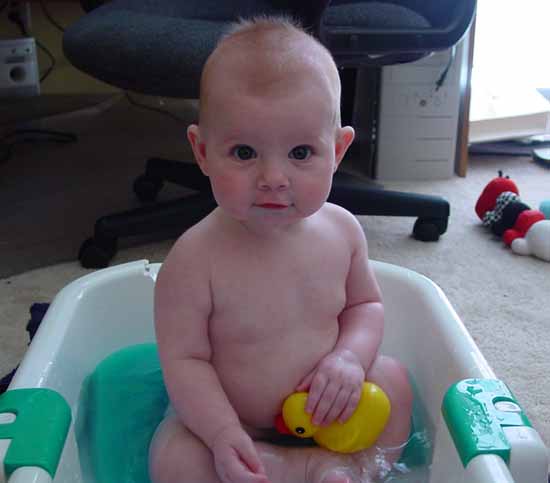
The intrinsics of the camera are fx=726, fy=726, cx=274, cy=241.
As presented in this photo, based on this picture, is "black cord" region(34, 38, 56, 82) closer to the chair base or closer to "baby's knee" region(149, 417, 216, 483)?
the chair base

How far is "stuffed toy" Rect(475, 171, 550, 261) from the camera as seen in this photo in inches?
48.7

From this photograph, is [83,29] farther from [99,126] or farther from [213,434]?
[99,126]

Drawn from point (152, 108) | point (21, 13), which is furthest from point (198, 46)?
point (21, 13)

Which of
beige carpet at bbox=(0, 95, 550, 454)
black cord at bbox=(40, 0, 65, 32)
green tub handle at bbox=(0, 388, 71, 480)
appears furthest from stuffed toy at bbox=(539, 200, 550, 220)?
black cord at bbox=(40, 0, 65, 32)

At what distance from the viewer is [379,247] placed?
1.28 meters

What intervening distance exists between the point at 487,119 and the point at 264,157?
53.7 inches

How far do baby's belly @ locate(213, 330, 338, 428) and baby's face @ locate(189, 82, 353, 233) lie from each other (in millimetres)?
130

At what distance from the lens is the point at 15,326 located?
1031 millimetres

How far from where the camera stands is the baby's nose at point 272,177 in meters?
0.56

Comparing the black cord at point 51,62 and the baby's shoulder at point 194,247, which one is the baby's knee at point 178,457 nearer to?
the baby's shoulder at point 194,247

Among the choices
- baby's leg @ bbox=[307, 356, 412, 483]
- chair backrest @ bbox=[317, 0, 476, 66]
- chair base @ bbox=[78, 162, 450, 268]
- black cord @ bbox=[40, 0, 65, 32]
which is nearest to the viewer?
baby's leg @ bbox=[307, 356, 412, 483]

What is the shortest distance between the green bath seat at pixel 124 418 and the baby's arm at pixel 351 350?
2.6 inches

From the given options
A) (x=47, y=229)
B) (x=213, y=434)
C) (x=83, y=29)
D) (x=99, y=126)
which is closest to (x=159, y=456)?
(x=213, y=434)

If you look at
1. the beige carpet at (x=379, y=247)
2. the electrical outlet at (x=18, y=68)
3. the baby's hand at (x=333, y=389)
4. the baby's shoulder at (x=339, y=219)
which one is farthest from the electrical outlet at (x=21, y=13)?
the baby's hand at (x=333, y=389)
